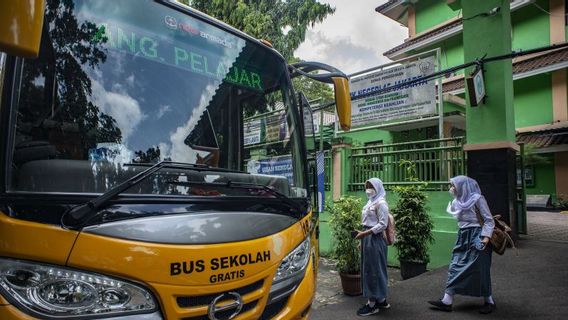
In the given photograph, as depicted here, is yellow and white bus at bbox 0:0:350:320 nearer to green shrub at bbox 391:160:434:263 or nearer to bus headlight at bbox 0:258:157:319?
bus headlight at bbox 0:258:157:319

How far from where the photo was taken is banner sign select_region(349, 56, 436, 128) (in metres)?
8.58

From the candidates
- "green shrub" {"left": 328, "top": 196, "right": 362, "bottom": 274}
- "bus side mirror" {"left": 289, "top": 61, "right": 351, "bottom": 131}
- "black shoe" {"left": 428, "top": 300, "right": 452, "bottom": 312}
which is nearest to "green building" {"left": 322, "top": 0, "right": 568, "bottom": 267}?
"green shrub" {"left": 328, "top": 196, "right": 362, "bottom": 274}

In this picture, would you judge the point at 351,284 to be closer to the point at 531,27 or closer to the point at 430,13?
the point at 531,27

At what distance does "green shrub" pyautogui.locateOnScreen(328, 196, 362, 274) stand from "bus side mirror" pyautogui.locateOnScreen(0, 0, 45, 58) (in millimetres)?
5091

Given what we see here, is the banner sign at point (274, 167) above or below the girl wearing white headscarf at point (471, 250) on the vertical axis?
above

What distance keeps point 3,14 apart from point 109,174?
2.76 feet

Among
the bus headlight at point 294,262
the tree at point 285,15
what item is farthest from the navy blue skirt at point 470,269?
the tree at point 285,15

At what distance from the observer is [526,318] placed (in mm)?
4176

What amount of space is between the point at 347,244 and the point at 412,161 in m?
2.47

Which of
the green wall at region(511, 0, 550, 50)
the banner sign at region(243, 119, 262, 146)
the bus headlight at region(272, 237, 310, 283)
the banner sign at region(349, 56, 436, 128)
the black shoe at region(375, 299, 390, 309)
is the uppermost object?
the green wall at region(511, 0, 550, 50)

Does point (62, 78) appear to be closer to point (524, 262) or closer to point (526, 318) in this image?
point (526, 318)

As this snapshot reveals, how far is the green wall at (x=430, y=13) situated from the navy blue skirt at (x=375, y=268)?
54.7ft

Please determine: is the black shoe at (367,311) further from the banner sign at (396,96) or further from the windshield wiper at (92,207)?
the banner sign at (396,96)

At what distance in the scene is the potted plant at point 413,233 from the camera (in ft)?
20.7
